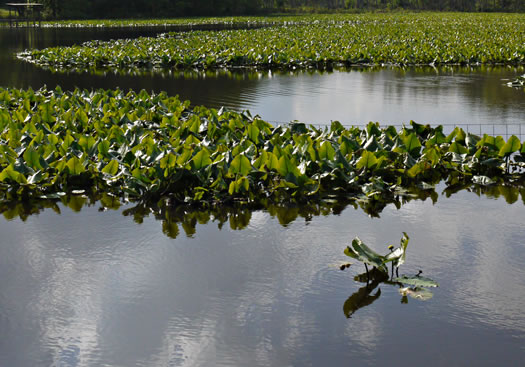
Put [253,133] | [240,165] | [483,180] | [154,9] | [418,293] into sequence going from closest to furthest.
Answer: [418,293] < [240,165] < [483,180] < [253,133] < [154,9]

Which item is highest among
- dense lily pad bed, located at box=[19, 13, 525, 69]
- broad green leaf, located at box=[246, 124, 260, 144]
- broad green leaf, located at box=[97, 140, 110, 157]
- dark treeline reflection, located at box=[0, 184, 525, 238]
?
dense lily pad bed, located at box=[19, 13, 525, 69]

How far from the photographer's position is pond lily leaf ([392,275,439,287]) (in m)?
6.14

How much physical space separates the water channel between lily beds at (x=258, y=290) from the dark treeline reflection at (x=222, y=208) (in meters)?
0.08

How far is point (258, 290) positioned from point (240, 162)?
9.78 ft

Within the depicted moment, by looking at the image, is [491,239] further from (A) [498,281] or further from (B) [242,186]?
(B) [242,186]

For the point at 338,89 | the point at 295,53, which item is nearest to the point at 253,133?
the point at 338,89

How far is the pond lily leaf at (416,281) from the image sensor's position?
614cm

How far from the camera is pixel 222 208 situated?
8539 mm

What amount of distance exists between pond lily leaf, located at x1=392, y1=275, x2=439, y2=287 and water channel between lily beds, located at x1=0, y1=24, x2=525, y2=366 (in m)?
0.11

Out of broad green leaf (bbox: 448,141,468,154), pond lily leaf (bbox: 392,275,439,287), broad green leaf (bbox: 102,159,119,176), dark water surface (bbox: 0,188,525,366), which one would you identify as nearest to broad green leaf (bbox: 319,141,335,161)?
dark water surface (bbox: 0,188,525,366)

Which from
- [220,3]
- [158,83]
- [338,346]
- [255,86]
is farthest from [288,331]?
[220,3]

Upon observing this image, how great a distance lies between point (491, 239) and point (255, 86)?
14.2m

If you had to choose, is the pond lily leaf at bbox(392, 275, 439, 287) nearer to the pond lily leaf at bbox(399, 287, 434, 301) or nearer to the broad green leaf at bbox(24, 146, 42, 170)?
the pond lily leaf at bbox(399, 287, 434, 301)

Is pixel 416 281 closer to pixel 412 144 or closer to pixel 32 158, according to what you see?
pixel 412 144
